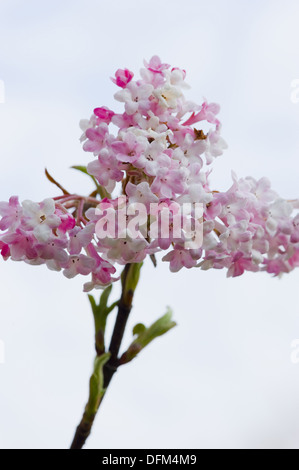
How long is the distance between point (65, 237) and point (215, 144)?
0.36 metres

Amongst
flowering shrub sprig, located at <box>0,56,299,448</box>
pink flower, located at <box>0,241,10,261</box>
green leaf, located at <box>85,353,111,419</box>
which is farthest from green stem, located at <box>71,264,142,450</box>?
pink flower, located at <box>0,241,10,261</box>

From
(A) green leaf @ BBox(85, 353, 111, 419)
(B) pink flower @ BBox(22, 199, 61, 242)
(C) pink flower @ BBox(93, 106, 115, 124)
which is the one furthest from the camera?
(A) green leaf @ BBox(85, 353, 111, 419)

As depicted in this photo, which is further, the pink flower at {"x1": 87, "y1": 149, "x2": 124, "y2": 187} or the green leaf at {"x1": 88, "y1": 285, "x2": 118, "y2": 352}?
the green leaf at {"x1": 88, "y1": 285, "x2": 118, "y2": 352}

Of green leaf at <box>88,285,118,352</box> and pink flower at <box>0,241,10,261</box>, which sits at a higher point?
green leaf at <box>88,285,118,352</box>

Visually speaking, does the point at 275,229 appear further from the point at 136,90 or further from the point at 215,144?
the point at 136,90

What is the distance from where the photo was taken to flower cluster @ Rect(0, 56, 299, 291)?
3.61 ft

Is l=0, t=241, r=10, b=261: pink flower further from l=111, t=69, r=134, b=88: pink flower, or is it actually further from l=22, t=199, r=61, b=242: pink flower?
l=111, t=69, r=134, b=88: pink flower

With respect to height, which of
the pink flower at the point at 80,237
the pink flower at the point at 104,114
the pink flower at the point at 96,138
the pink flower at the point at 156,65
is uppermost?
the pink flower at the point at 156,65

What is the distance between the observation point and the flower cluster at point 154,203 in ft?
3.61

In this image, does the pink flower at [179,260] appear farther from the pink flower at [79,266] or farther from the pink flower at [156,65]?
the pink flower at [156,65]

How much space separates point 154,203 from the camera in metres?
1.10

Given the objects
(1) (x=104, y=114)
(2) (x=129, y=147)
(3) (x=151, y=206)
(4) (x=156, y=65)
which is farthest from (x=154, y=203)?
(4) (x=156, y=65)

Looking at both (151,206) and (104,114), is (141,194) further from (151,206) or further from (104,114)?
(104,114)

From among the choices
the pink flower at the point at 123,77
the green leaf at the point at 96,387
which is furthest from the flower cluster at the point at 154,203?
the green leaf at the point at 96,387
